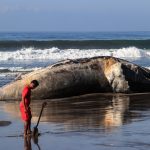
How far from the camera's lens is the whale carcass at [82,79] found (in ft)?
53.6

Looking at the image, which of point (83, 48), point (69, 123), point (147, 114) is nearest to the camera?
point (69, 123)

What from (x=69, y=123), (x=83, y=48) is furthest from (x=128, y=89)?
(x=83, y=48)

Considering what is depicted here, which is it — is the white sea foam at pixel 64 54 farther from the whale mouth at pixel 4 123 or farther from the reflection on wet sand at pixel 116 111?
the whale mouth at pixel 4 123

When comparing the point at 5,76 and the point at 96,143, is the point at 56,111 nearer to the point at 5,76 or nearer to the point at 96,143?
the point at 96,143

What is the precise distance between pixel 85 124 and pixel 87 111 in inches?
76.5

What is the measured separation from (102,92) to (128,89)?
74 centimetres

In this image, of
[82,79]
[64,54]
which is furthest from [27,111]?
[64,54]

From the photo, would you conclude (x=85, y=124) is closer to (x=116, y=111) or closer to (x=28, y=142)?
(x=28, y=142)

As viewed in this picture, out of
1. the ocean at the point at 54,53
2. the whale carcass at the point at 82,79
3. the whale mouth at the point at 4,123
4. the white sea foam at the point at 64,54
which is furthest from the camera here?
the white sea foam at the point at 64,54

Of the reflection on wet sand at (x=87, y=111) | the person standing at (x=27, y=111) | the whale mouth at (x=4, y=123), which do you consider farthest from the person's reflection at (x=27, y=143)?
the whale mouth at (x=4, y=123)

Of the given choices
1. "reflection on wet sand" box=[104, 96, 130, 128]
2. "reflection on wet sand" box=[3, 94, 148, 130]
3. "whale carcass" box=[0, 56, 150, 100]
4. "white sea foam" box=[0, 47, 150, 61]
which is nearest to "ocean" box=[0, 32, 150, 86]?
"white sea foam" box=[0, 47, 150, 61]

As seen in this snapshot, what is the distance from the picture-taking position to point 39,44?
166 ft

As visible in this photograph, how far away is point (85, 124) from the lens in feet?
37.6

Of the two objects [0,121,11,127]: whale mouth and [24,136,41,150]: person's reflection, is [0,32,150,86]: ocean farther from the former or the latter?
[24,136,41,150]: person's reflection
